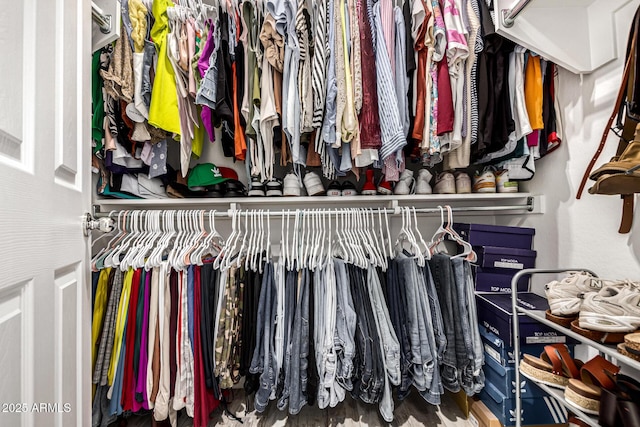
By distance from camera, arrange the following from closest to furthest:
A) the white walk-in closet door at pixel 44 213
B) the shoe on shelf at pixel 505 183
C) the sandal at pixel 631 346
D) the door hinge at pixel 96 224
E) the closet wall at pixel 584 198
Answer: the white walk-in closet door at pixel 44 213 < the sandal at pixel 631 346 < the door hinge at pixel 96 224 < the closet wall at pixel 584 198 < the shoe on shelf at pixel 505 183

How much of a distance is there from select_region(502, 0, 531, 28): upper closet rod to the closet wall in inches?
13.7

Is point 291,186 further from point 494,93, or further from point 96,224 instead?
point 494,93

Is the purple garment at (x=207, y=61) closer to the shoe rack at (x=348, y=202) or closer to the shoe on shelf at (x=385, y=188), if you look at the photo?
the shoe rack at (x=348, y=202)

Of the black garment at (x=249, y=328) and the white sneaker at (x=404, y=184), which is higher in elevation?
the white sneaker at (x=404, y=184)

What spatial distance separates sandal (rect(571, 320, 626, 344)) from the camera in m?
0.66

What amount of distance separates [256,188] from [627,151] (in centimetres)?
139

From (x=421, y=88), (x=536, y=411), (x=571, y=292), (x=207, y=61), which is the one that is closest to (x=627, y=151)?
(x=571, y=292)

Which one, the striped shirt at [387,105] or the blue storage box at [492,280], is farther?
the blue storage box at [492,280]

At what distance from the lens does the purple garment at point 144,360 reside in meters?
1.12

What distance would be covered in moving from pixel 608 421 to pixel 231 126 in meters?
1.65

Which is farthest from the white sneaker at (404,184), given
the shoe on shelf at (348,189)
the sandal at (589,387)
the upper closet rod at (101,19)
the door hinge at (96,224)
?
the upper closet rod at (101,19)

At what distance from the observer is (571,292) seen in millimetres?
811

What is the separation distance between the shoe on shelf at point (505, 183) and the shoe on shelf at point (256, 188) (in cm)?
128

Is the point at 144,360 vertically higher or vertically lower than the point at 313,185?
lower
